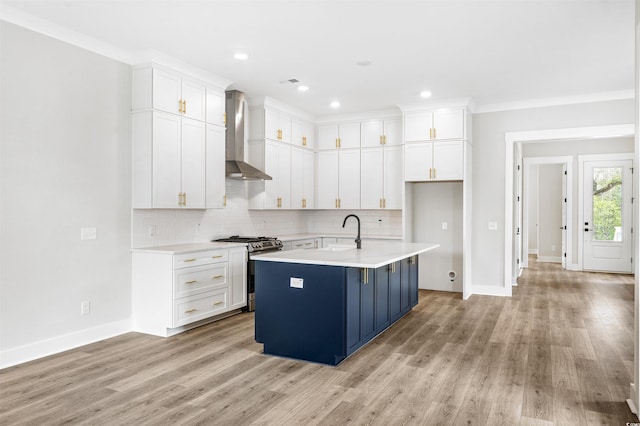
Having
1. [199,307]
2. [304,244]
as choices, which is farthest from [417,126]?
[199,307]

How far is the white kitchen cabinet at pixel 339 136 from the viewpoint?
7.34m

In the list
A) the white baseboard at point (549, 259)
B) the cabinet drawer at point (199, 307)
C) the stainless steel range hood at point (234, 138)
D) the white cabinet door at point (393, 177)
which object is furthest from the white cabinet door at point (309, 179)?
the white baseboard at point (549, 259)

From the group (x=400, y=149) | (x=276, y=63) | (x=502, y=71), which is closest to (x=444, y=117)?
(x=400, y=149)

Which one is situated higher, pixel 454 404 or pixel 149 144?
pixel 149 144

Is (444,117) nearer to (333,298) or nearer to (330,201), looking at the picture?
(330,201)

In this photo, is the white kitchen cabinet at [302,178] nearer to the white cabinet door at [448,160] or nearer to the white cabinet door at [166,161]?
the white cabinet door at [448,160]

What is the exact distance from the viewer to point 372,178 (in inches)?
282

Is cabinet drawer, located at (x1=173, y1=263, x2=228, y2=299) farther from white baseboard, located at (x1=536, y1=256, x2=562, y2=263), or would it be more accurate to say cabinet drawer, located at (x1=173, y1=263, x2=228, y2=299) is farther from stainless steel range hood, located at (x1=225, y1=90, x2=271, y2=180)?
white baseboard, located at (x1=536, y1=256, x2=562, y2=263)

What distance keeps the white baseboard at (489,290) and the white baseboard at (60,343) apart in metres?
4.87

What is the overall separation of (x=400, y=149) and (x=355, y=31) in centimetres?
321

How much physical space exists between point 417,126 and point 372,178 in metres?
1.09

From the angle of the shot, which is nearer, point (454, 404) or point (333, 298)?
point (454, 404)

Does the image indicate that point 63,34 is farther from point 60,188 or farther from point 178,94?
point 60,188

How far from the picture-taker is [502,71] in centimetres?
510
